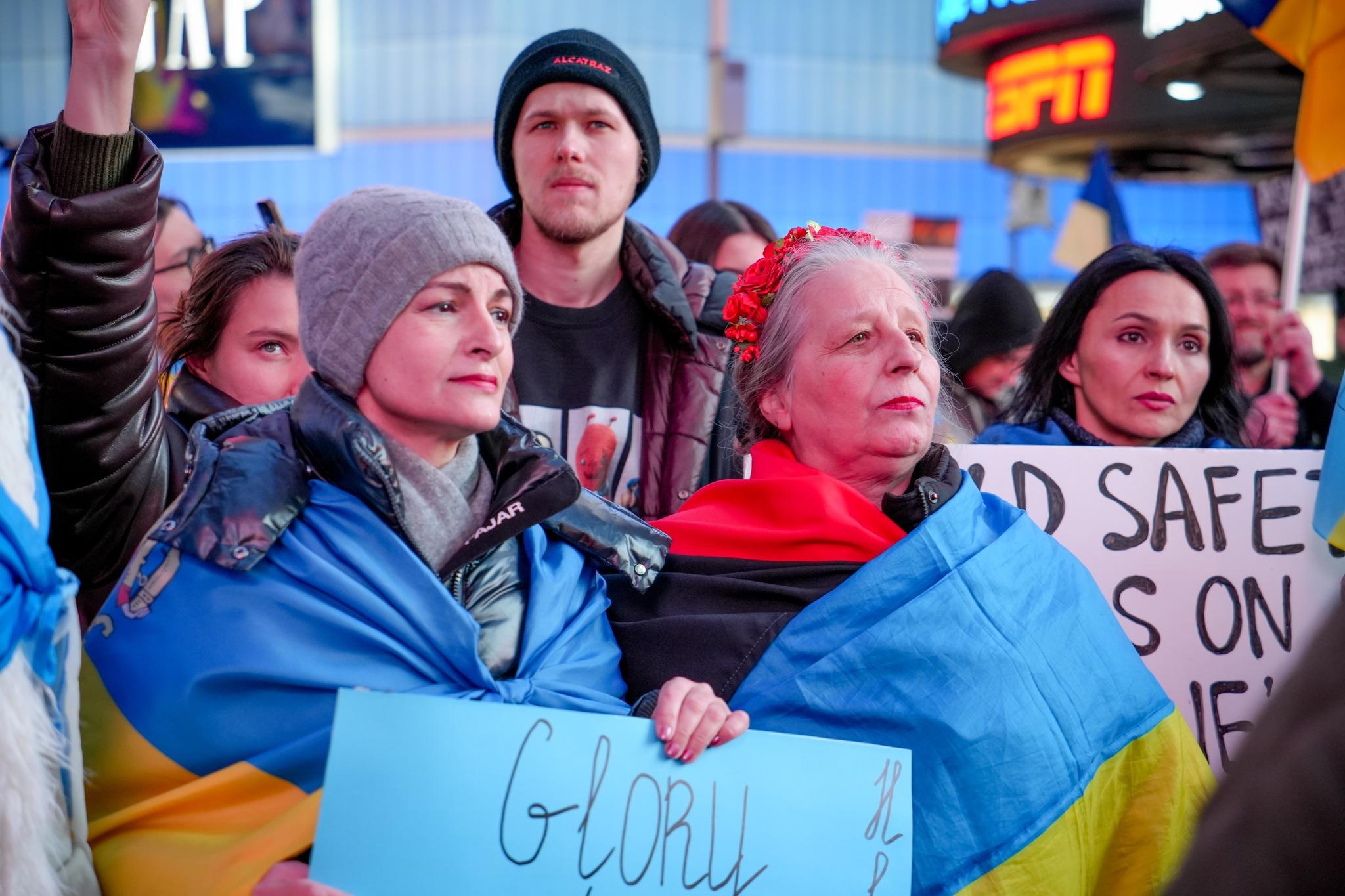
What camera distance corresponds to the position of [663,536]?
2174 mm

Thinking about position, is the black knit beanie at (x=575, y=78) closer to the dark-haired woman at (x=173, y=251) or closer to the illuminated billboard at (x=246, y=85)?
the dark-haired woman at (x=173, y=251)

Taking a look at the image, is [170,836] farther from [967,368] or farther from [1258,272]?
[1258,272]

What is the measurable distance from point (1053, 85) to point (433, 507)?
37.3 feet

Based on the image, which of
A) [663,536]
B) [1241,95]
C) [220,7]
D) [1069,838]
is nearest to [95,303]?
[663,536]

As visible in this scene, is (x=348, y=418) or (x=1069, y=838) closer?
(x=348, y=418)

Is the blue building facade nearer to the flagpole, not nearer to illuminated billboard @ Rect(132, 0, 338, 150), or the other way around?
illuminated billboard @ Rect(132, 0, 338, 150)

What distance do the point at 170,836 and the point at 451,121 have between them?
13084 millimetres

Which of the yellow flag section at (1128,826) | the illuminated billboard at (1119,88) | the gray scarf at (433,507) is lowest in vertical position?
the yellow flag section at (1128,826)

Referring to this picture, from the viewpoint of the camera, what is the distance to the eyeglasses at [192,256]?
3457mm

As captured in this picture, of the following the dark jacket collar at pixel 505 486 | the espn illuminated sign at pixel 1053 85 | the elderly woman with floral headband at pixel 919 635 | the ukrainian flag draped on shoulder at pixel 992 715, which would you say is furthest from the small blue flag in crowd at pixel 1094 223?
the espn illuminated sign at pixel 1053 85

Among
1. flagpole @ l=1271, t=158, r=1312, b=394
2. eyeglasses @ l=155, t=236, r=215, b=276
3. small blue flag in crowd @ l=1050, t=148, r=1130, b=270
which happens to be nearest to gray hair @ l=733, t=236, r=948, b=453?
eyeglasses @ l=155, t=236, r=215, b=276

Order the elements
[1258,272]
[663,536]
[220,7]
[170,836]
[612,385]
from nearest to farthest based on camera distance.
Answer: [170,836] → [663,536] → [612,385] → [1258,272] → [220,7]

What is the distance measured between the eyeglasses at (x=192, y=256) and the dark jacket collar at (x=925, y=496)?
213 centimetres

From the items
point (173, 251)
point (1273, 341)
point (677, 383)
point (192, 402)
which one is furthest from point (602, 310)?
point (1273, 341)
